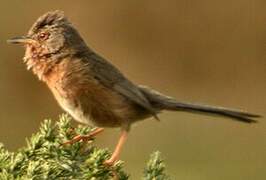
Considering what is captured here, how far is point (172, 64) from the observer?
63.4 ft

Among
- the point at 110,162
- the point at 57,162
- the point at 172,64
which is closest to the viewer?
the point at 57,162

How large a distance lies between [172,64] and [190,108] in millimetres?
9343

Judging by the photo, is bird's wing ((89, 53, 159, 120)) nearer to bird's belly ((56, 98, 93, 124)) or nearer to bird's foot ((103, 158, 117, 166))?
bird's belly ((56, 98, 93, 124))

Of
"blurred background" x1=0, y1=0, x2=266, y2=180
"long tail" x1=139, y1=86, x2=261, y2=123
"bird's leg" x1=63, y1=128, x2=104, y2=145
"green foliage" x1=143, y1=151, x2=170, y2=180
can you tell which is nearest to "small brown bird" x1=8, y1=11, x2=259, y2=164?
"long tail" x1=139, y1=86, x2=261, y2=123

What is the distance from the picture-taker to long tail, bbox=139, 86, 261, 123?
982cm

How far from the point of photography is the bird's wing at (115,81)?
9766 mm

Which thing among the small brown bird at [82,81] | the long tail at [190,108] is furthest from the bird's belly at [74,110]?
the long tail at [190,108]

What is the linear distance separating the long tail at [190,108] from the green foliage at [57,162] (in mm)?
1635

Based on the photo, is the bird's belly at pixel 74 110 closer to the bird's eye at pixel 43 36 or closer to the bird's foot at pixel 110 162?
the bird's eye at pixel 43 36

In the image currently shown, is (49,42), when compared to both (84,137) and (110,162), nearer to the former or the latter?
(84,137)

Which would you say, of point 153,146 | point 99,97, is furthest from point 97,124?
point 153,146

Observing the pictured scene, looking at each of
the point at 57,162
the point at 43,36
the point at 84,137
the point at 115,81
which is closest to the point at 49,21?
the point at 43,36

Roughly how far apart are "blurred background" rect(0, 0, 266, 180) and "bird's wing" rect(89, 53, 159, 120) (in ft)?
22.3

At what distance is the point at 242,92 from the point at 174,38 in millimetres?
1392
